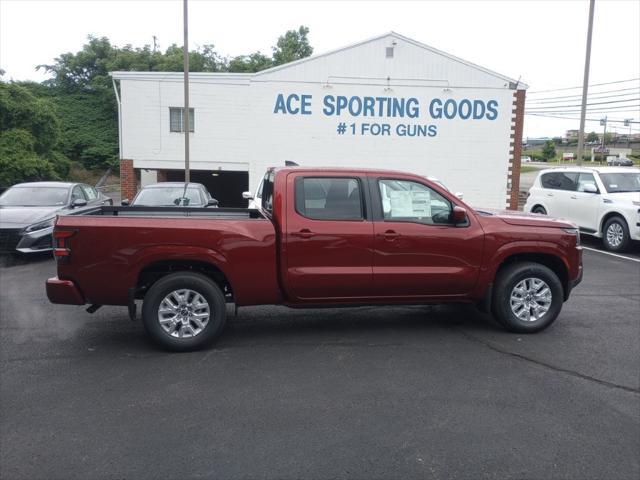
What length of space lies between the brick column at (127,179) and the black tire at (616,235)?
15.8 metres

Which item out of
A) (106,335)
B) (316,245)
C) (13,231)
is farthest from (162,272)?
(13,231)

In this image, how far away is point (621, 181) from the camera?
42.6 ft

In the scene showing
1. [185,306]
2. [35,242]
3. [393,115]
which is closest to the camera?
[185,306]

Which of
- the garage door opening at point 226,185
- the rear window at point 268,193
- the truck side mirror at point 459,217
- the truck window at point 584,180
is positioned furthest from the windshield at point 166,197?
the garage door opening at point 226,185

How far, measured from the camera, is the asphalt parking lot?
351 centimetres

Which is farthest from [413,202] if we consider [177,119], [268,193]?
[177,119]

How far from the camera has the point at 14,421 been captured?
404 centimetres

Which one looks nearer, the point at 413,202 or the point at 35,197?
the point at 413,202

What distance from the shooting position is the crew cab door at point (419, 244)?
5832 mm

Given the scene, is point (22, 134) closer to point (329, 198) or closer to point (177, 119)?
point (177, 119)

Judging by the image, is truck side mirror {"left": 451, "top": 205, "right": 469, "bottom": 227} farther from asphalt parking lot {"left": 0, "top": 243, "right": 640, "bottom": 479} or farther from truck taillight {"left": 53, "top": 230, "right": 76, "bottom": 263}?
truck taillight {"left": 53, "top": 230, "right": 76, "bottom": 263}

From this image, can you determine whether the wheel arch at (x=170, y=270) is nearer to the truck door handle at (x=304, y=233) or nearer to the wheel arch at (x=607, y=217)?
the truck door handle at (x=304, y=233)

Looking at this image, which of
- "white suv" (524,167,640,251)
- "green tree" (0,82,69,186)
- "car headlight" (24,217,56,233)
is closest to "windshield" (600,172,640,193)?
"white suv" (524,167,640,251)

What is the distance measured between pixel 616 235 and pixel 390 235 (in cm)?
878
